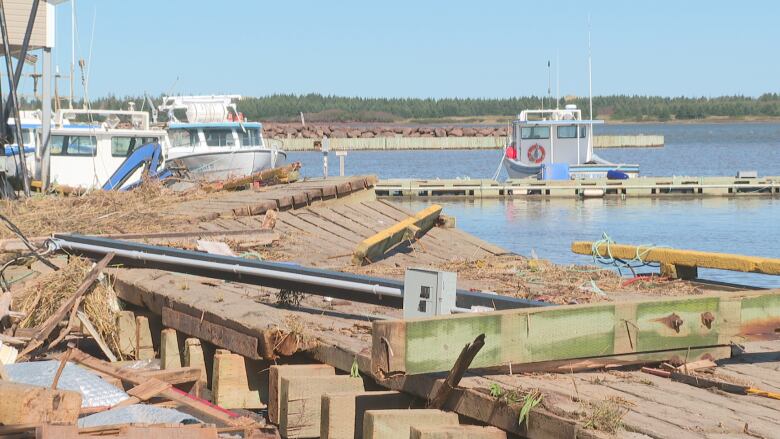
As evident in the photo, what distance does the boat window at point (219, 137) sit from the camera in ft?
107

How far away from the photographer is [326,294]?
8.09 metres

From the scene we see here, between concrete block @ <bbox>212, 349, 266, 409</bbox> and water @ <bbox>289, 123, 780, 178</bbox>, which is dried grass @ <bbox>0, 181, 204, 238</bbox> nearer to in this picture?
concrete block @ <bbox>212, 349, 266, 409</bbox>

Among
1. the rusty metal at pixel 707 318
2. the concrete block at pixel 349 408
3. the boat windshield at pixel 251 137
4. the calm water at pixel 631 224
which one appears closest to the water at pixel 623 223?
the calm water at pixel 631 224

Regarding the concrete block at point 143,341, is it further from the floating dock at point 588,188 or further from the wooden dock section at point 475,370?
the floating dock at point 588,188

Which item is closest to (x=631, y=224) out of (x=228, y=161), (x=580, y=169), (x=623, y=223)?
(x=623, y=223)

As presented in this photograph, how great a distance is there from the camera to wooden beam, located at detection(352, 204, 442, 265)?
12438mm

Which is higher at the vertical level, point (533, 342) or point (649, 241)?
point (533, 342)

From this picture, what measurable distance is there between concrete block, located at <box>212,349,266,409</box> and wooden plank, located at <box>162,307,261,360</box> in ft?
0.29

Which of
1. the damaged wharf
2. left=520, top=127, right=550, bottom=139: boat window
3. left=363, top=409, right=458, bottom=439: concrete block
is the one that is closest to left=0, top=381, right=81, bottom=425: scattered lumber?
the damaged wharf

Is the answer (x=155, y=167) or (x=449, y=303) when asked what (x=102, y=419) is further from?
(x=155, y=167)

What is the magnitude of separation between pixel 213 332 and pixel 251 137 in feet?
86.3

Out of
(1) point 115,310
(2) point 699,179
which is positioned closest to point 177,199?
(1) point 115,310

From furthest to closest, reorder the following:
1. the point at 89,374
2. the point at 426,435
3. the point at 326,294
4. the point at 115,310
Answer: the point at 115,310
the point at 326,294
the point at 89,374
the point at 426,435

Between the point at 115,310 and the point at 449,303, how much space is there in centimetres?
393
